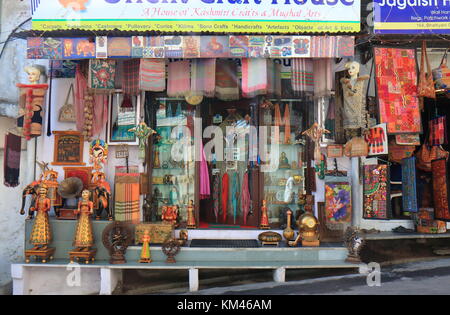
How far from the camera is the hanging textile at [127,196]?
23.1 ft

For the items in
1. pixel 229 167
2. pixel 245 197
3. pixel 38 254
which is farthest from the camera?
pixel 229 167

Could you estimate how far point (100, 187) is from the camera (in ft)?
23.1

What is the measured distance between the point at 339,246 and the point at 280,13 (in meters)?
4.27

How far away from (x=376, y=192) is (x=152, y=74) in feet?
15.5

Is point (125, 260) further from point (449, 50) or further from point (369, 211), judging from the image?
point (449, 50)

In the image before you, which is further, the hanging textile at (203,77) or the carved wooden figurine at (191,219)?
the carved wooden figurine at (191,219)

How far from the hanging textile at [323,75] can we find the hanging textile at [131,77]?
10.6 feet

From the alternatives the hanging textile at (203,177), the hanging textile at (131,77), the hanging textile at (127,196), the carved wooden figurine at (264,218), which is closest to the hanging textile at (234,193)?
the hanging textile at (203,177)

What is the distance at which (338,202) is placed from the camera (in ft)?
23.4

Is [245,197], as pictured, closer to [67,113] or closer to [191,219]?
[191,219]

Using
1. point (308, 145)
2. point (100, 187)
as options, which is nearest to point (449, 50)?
point (308, 145)

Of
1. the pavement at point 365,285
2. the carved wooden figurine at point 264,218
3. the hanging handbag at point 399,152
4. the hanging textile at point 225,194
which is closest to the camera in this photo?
the pavement at point 365,285

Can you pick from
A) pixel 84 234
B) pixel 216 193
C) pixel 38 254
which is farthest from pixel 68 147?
pixel 216 193

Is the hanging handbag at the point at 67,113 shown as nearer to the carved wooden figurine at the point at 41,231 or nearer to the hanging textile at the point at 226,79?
the carved wooden figurine at the point at 41,231
